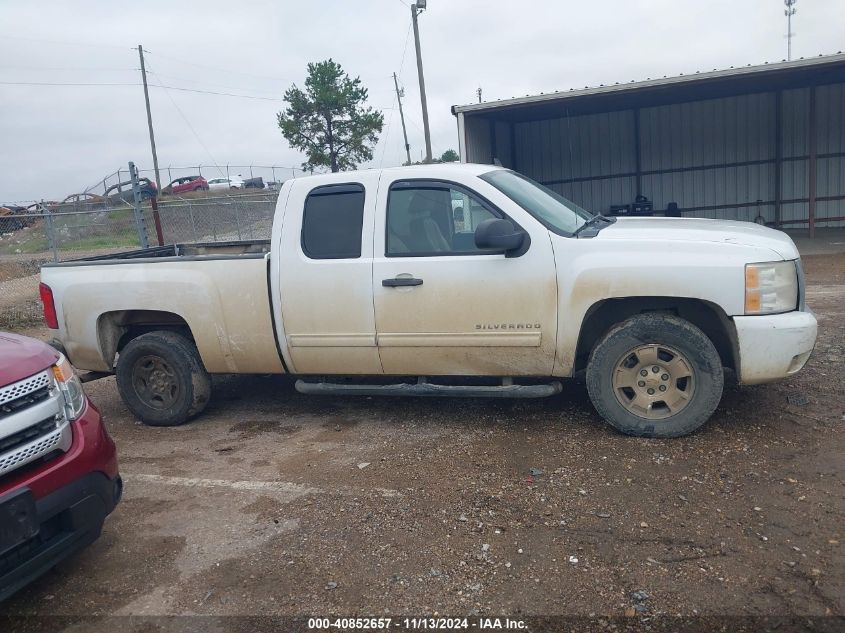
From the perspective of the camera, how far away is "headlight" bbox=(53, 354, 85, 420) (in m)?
3.38

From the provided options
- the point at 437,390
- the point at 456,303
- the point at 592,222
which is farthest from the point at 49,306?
the point at 592,222

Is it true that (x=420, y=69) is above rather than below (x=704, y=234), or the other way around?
above

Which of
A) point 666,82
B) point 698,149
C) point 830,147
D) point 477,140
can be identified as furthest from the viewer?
point 698,149

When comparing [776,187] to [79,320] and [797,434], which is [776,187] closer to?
[797,434]

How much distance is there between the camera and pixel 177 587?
3367 millimetres

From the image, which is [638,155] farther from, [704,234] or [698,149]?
[704,234]

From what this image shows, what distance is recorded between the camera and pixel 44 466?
3.13 metres

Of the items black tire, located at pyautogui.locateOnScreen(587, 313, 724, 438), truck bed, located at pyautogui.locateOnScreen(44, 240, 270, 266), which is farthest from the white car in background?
black tire, located at pyautogui.locateOnScreen(587, 313, 724, 438)

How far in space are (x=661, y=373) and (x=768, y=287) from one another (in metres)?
0.84

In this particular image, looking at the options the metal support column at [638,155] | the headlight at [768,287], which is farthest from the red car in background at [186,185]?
the headlight at [768,287]

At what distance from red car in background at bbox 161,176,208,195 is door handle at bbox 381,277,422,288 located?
34430 millimetres

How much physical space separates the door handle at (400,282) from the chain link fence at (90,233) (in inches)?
355

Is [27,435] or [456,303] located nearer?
[27,435]

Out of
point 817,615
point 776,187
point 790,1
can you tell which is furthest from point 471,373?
point 790,1
